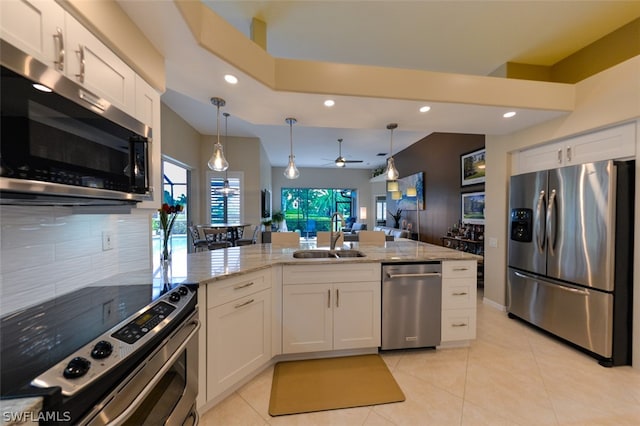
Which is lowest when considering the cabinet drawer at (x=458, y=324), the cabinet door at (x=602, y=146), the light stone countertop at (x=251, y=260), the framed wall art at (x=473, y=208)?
the cabinet drawer at (x=458, y=324)

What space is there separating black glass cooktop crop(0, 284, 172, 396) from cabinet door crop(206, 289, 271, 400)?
0.48 m

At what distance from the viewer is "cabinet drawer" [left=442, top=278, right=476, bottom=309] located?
8.05 feet

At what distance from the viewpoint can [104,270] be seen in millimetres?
1618

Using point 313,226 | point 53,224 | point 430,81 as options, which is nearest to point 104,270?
point 53,224

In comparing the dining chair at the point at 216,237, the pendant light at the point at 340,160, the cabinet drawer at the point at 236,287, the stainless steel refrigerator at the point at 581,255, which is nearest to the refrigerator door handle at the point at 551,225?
the stainless steel refrigerator at the point at 581,255

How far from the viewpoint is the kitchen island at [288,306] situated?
5.65 ft

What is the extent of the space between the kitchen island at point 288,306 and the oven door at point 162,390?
0.58 ft

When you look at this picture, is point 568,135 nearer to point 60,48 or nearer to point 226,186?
point 60,48

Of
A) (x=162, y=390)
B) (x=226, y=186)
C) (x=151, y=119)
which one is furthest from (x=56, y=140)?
(x=226, y=186)

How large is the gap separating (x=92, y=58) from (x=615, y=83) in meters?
3.88

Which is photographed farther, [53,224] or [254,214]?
[254,214]

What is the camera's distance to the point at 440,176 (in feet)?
18.5

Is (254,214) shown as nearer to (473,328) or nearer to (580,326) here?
(473,328)

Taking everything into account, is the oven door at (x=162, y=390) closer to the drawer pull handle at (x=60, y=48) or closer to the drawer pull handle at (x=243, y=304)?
the drawer pull handle at (x=243, y=304)
